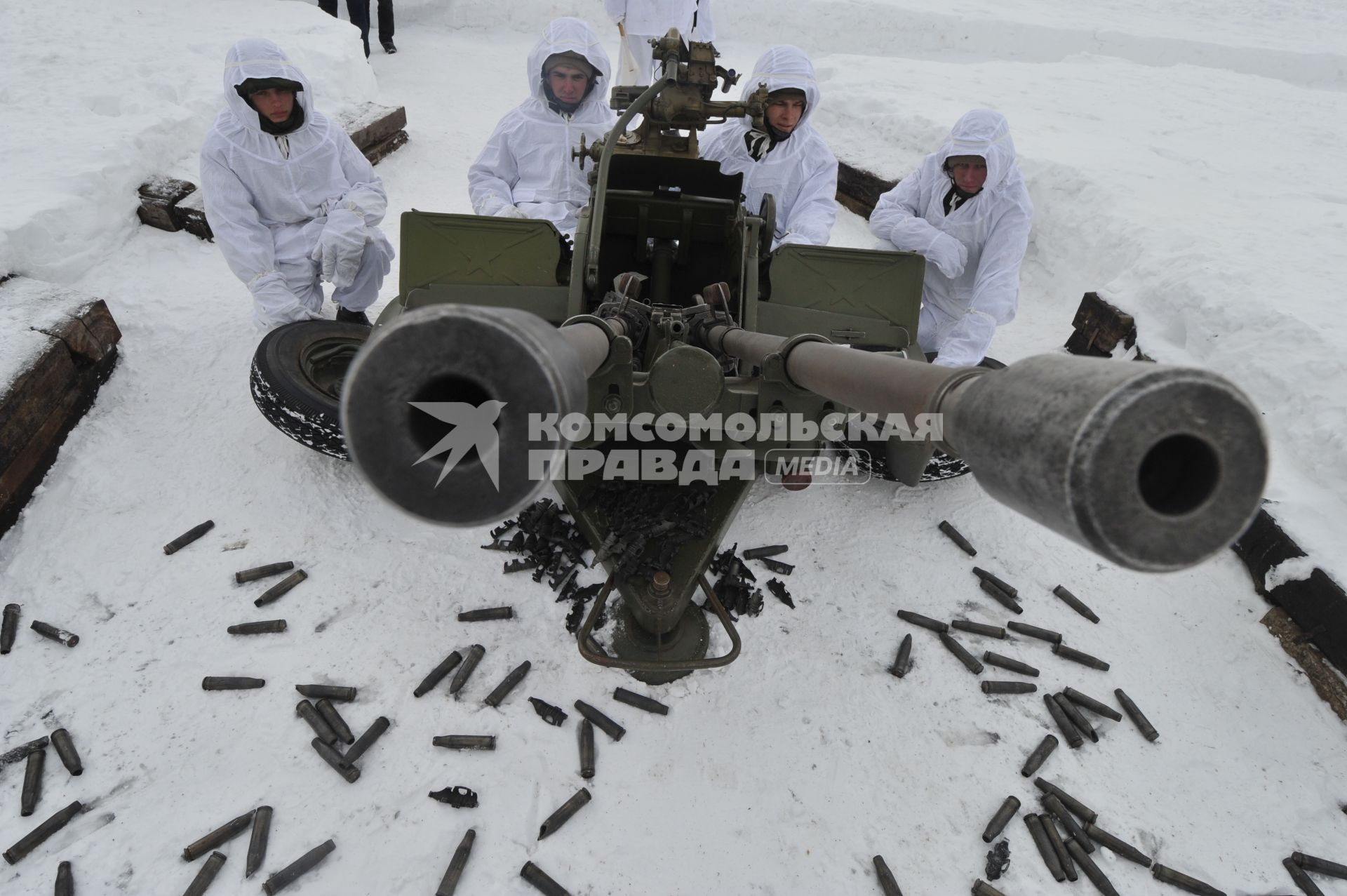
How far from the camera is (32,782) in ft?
8.98

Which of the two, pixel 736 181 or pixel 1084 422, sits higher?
pixel 1084 422

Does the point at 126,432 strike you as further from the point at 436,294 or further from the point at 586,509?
the point at 586,509

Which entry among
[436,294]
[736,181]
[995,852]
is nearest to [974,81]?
[736,181]

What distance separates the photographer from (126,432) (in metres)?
4.32

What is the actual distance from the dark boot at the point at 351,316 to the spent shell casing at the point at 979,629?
14.7ft

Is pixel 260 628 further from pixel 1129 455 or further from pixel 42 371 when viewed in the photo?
pixel 1129 455

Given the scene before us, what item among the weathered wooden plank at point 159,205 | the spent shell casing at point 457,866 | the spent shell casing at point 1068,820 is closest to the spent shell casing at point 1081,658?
the spent shell casing at point 1068,820

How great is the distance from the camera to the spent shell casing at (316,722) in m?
2.97

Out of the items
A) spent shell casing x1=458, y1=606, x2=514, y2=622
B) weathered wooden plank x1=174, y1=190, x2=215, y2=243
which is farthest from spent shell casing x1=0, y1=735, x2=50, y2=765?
weathered wooden plank x1=174, y1=190, x2=215, y2=243

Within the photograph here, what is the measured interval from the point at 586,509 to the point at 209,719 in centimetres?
176

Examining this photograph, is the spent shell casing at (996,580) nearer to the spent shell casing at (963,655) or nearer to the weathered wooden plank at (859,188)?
the spent shell casing at (963,655)

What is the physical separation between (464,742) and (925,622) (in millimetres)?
2282

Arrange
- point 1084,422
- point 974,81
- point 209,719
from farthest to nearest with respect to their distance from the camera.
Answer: point 974,81
point 209,719
point 1084,422

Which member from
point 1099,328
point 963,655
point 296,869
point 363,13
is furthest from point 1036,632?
point 363,13
